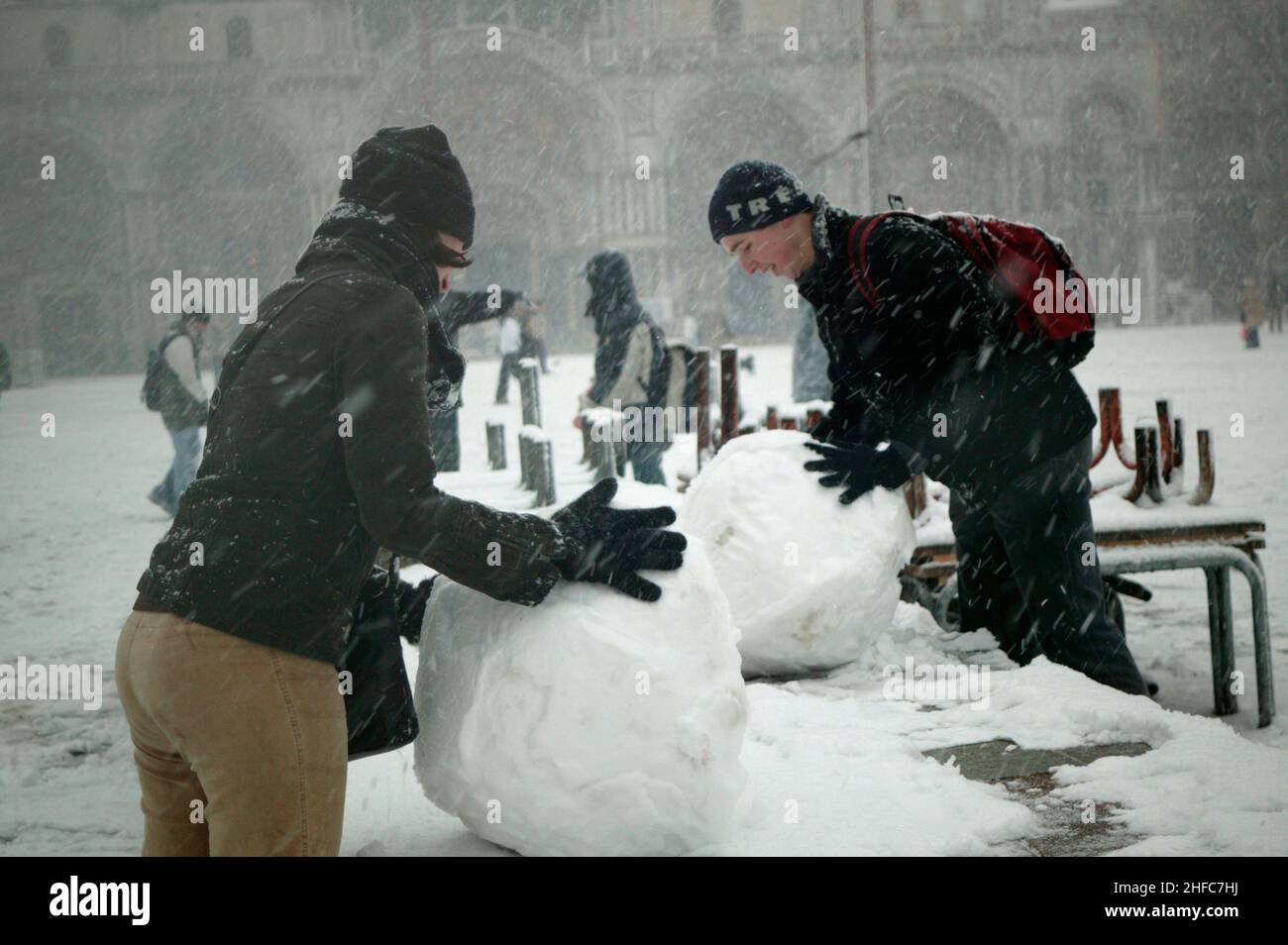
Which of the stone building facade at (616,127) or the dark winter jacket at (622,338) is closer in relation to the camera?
the dark winter jacket at (622,338)

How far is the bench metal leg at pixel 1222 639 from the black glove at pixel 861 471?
9.40ft

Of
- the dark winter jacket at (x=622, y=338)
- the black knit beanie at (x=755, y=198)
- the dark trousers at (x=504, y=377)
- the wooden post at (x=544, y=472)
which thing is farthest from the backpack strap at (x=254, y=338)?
the dark trousers at (x=504, y=377)

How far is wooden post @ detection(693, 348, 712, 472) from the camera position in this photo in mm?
7914

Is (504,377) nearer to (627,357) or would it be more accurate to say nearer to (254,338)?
(627,357)

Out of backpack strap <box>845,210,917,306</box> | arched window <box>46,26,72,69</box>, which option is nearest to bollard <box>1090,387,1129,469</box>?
backpack strap <box>845,210,917,306</box>

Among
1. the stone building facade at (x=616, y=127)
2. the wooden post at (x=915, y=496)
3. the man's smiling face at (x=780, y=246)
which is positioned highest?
the stone building facade at (x=616, y=127)

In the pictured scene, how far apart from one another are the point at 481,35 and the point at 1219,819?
41.6m

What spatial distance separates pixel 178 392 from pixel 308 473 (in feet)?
31.9

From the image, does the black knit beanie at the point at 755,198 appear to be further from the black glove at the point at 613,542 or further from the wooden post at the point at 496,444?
the wooden post at the point at 496,444

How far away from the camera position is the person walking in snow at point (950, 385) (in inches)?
154

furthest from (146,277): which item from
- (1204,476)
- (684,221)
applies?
(1204,476)

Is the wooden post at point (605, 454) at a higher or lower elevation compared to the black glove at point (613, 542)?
lower

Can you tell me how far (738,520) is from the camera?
4.34 meters

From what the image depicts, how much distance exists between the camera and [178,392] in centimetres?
1134
